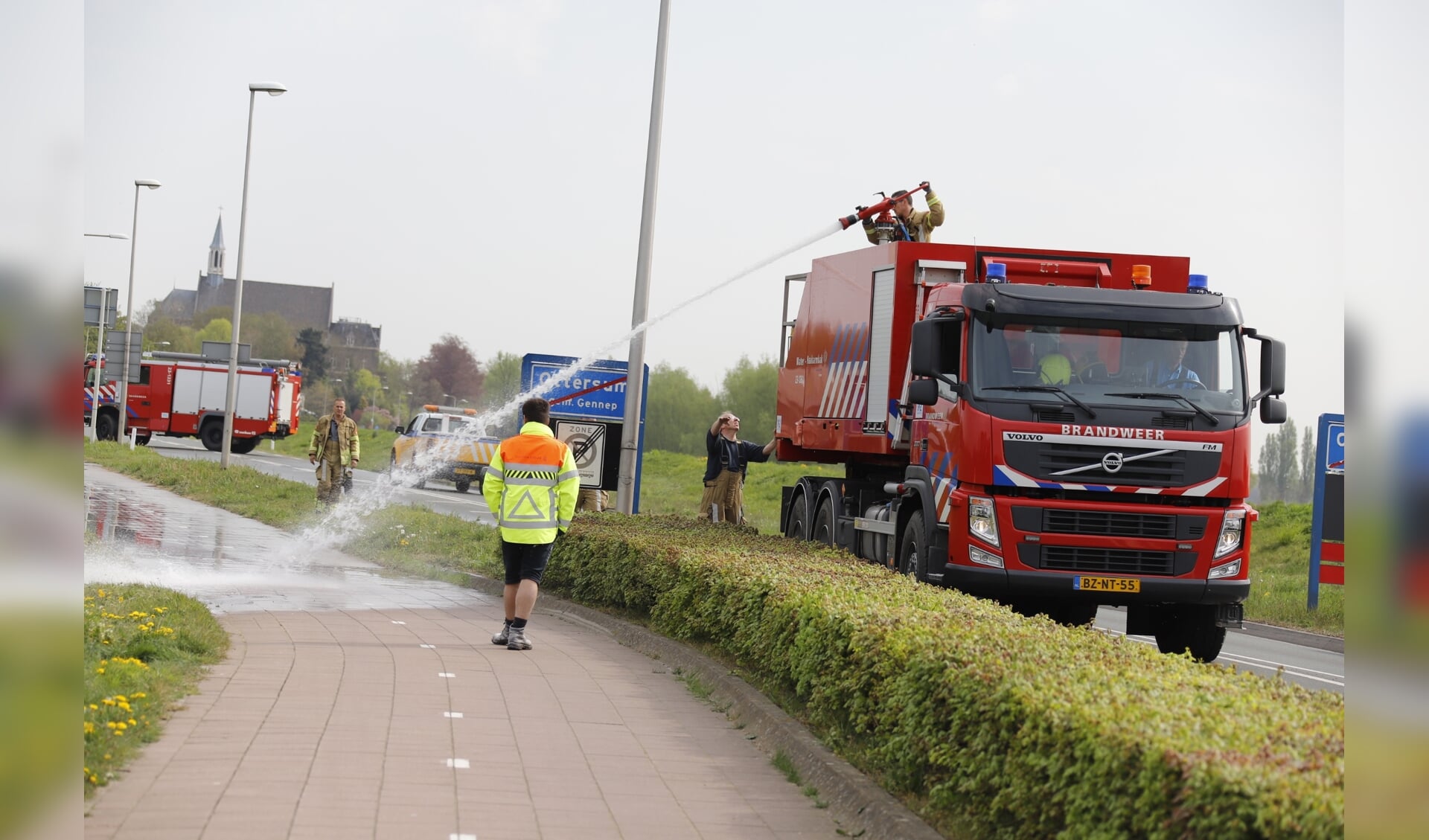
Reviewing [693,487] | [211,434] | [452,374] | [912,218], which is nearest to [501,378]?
[452,374]

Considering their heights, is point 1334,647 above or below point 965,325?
below

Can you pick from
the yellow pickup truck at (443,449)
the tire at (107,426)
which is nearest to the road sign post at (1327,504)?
the yellow pickup truck at (443,449)

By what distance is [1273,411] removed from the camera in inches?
425

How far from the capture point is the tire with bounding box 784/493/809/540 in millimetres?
16156

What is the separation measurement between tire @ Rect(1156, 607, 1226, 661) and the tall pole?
748 centimetres

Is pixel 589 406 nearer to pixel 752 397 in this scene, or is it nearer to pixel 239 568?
pixel 239 568

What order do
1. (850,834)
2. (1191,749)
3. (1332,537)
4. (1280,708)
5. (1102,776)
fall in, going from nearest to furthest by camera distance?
(1191,749)
(1102,776)
(1280,708)
(850,834)
(1332,537)

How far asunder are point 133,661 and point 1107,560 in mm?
6901

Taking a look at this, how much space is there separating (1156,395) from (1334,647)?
5.60 metres

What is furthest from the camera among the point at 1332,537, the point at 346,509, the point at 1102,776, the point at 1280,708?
the point at 346,509

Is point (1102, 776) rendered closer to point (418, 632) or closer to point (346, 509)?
point (418, 632)
